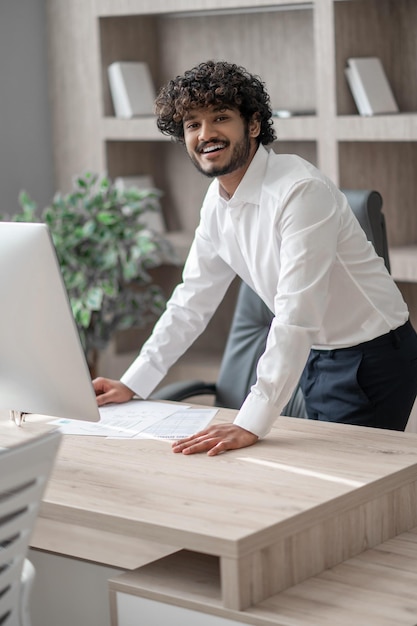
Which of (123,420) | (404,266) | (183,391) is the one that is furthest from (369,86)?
(123,420)

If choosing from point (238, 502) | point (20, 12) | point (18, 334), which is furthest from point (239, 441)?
point (20, 12)

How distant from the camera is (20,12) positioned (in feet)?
16.1

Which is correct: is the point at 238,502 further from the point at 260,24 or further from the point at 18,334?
the point at 260,24

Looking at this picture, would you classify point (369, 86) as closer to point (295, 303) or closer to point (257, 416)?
point (295, 303)

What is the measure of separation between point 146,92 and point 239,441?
9.21 feet

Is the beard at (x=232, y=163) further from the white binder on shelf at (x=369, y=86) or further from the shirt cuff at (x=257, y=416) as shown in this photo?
the white binder on shelf at (x=369, y=86)

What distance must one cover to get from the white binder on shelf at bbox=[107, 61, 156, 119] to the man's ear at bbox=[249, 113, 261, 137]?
2.16 meters

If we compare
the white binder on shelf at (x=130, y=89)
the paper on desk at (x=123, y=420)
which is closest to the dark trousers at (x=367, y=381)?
the paper on desk at (x=123, y=420)

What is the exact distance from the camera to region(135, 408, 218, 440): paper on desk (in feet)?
8.17

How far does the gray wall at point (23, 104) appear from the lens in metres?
4.91

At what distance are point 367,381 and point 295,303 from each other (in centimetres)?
48

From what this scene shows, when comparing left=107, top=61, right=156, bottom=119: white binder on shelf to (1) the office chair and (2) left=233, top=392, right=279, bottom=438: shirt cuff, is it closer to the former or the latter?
(1) the office chair

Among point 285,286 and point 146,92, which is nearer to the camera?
point 285,286

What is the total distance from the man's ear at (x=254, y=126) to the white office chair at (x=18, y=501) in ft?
Result: 4.20
